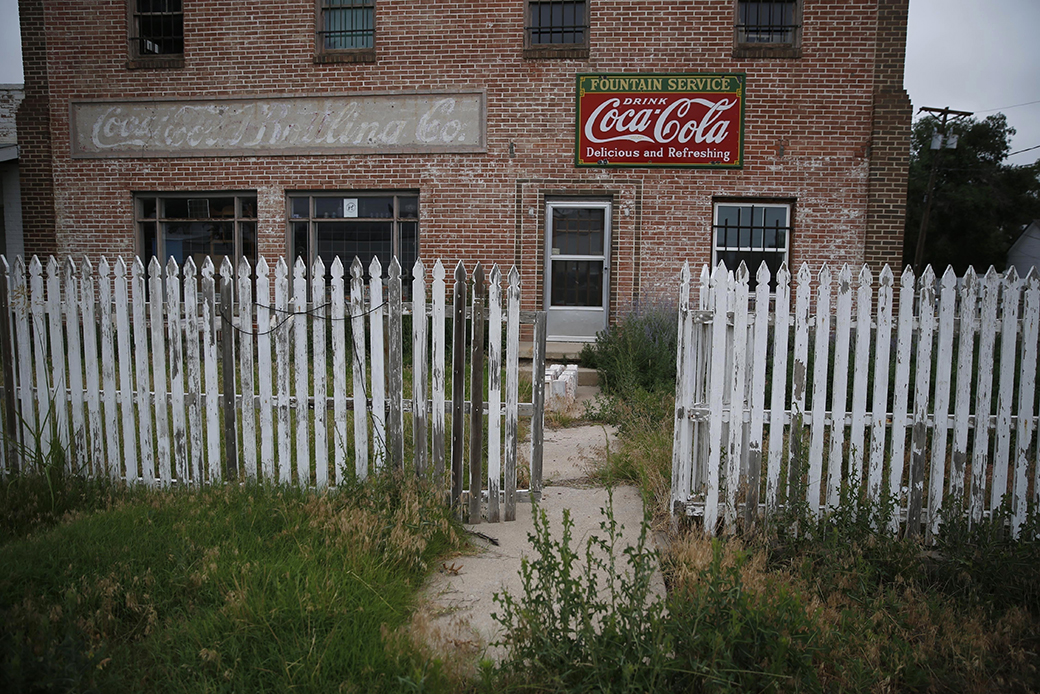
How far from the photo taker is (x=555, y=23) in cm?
1099

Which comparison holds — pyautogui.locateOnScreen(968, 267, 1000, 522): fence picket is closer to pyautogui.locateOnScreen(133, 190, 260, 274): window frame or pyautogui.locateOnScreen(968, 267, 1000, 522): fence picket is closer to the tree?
pyautogui.locateOnScreen(133, 190, 260, 274): window frame

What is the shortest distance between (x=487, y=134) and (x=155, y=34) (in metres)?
5.75

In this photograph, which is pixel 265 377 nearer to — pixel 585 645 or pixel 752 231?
Result: pixel 585 645

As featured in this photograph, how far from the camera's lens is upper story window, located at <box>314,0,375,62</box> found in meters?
11.2

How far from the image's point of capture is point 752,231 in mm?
11055

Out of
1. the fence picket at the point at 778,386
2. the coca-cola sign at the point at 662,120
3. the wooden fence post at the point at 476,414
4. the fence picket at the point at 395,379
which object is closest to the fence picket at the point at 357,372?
the fence picket at the point at 395,379

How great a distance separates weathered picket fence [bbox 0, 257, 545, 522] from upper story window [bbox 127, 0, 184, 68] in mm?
8089

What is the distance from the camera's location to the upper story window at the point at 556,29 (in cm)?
1085

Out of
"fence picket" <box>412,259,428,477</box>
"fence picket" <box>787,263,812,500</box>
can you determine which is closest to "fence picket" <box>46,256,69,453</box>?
"fence picket" <box>412,259,428,477</box>

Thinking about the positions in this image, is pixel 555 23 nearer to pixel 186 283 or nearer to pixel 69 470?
pixel 186 283

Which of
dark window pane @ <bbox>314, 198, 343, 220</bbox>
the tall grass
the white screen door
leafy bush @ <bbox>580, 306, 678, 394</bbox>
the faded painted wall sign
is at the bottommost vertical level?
the tall grass

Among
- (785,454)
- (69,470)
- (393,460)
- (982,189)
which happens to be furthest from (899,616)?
(982,189)

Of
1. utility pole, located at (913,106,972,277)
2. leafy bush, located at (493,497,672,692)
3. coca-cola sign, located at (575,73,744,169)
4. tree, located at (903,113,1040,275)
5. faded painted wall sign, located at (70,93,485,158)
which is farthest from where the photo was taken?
tree, located at (903,113,1040,275)

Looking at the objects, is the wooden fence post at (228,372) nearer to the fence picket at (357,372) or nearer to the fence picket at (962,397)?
the fence picket at (357,372)
